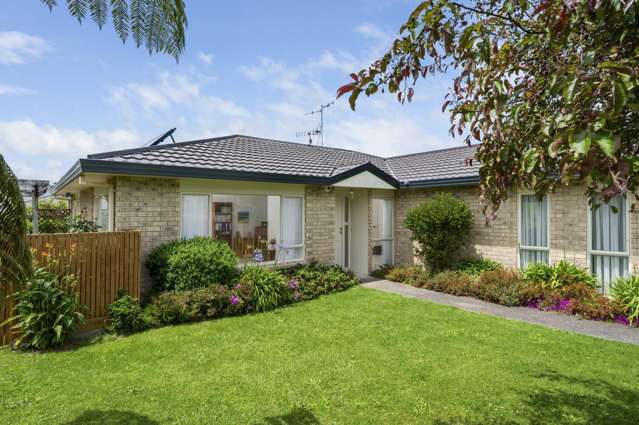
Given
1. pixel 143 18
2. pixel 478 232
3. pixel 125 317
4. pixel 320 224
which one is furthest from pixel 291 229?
pixel 143 18

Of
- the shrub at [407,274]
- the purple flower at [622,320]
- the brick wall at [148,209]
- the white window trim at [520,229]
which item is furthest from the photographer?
the shrub at [407,274]

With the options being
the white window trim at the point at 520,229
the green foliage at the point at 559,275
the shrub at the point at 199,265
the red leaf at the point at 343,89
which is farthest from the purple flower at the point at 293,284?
the red leaf at the point at 343,89

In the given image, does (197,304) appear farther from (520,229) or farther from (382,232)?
(520,229)

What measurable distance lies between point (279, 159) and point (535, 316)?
809 centimetres

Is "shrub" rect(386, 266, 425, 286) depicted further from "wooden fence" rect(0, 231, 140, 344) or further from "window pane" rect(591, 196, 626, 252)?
"wooden fence" rect(0, 231, 140, 344)

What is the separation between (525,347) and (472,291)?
12.4ft

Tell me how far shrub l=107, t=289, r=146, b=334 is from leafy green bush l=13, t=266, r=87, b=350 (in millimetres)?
607

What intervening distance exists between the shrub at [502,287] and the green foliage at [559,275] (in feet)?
1.26

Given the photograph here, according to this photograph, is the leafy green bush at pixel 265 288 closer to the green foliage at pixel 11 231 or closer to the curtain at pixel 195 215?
the curtain at pixel 195 215

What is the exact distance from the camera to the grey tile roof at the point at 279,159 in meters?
8.62

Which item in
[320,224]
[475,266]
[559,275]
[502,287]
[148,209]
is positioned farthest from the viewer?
[320,224]

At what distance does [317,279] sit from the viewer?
10023 millimetres

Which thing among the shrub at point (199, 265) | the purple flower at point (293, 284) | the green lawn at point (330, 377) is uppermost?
the shrub at point (199, 265)

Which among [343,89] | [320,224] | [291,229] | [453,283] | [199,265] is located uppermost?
[343,89]
